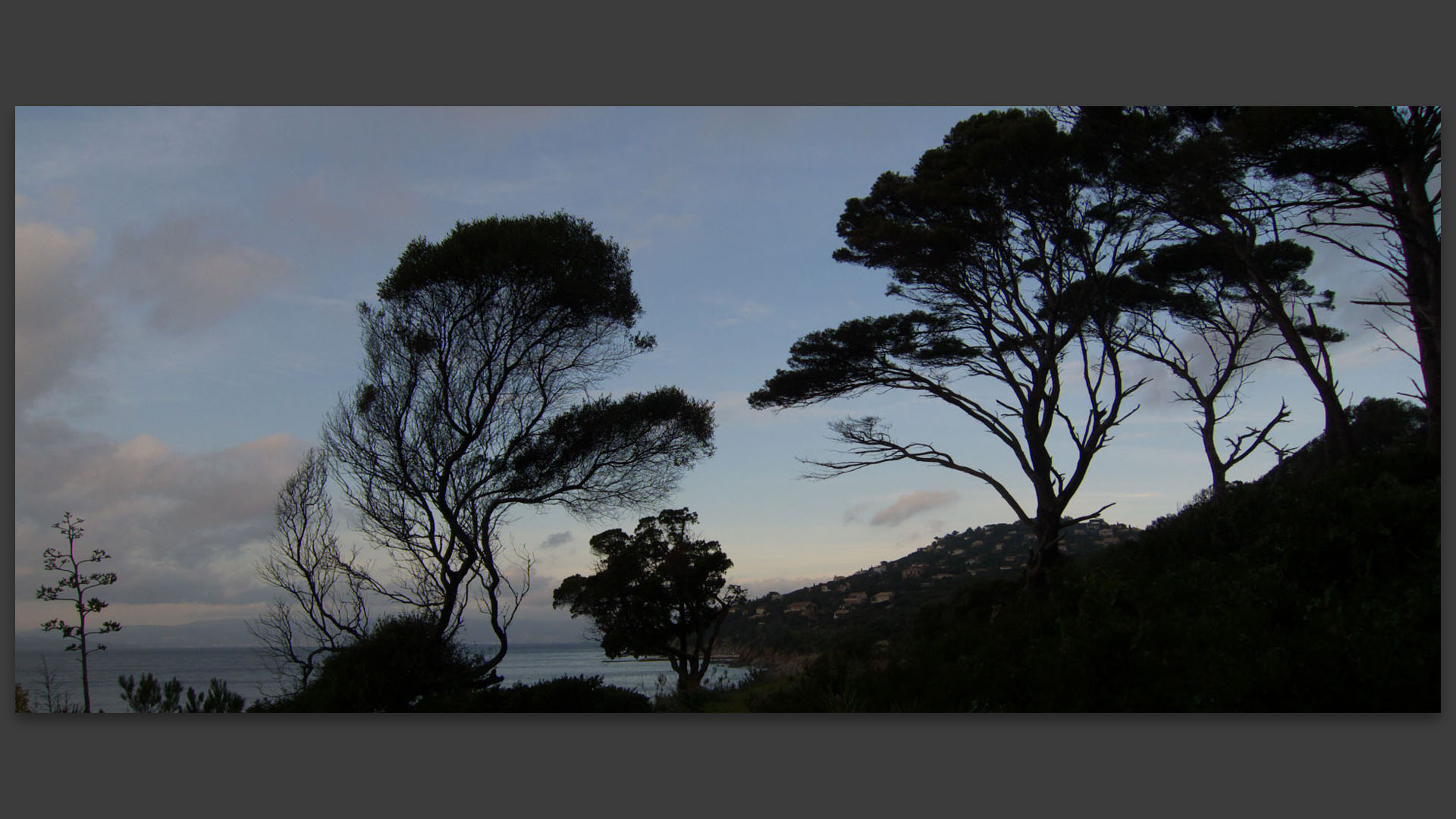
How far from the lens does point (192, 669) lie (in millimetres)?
6516

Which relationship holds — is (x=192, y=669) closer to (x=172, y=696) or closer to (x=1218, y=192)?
(x=172, y=696)

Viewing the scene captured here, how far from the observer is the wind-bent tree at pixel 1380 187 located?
21.1 feet

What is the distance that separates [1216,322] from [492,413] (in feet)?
30.6

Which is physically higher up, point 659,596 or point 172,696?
point 659,596

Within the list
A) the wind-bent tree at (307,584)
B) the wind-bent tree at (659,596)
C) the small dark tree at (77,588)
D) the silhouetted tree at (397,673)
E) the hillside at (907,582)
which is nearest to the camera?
the small dark tree at (77,588)

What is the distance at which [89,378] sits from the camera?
252 inches

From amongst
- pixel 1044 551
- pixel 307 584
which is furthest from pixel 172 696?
pixel 1044 551

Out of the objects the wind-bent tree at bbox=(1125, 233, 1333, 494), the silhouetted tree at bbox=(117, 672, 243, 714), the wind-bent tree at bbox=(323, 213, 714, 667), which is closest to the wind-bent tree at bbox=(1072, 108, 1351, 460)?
the wind-bent tree at bbox=(1125, 233, 1333, 494)

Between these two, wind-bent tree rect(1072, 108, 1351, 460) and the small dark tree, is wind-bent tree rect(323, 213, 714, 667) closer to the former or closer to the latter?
the small dark tree

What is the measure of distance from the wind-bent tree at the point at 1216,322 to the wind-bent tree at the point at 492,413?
5.52 metres

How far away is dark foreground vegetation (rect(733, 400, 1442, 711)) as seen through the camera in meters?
5.32

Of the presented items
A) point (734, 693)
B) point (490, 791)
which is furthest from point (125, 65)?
point (734, 693)

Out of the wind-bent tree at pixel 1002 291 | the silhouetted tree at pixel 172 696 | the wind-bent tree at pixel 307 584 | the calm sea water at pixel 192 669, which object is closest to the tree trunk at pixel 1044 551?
the wind-bent tree at pixel 1002 291

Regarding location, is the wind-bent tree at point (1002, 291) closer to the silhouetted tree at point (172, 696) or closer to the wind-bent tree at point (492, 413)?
the wind-bent tree at point (492, 413)
